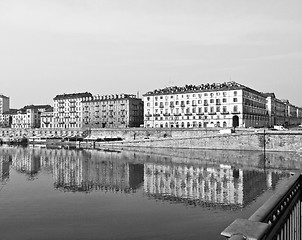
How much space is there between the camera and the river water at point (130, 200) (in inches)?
775

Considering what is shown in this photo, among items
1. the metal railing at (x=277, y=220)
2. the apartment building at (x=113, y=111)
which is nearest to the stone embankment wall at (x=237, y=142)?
the apartment building at (x=113, y=111)

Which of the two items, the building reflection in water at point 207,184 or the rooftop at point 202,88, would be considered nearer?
the building reflection in water at point 207,184

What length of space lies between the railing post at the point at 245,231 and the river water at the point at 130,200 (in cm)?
569

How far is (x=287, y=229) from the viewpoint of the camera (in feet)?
21.1

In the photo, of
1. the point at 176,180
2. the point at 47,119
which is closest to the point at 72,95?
the point at 47,119

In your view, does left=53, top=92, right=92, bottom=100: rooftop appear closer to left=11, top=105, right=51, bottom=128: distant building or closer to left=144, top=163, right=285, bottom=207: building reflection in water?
left=11, top=105, right=51, bottom=128: distant building

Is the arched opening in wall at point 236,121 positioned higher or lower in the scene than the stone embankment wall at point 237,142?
higher

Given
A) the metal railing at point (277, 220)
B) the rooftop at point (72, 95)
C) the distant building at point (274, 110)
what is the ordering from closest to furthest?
the metal railing at point (277, 220)
the distant building at point (274, 110)
the rooftop at point (72, 95)

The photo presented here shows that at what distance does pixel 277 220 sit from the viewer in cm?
559

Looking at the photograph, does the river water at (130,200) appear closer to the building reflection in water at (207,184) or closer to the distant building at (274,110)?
the building reflection in water at (207,184)

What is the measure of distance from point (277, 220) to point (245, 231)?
6.79 feet

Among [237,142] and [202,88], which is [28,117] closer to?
[202,88]

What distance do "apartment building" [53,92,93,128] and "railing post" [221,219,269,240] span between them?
144 meters

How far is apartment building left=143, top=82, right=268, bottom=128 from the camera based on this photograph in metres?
101
